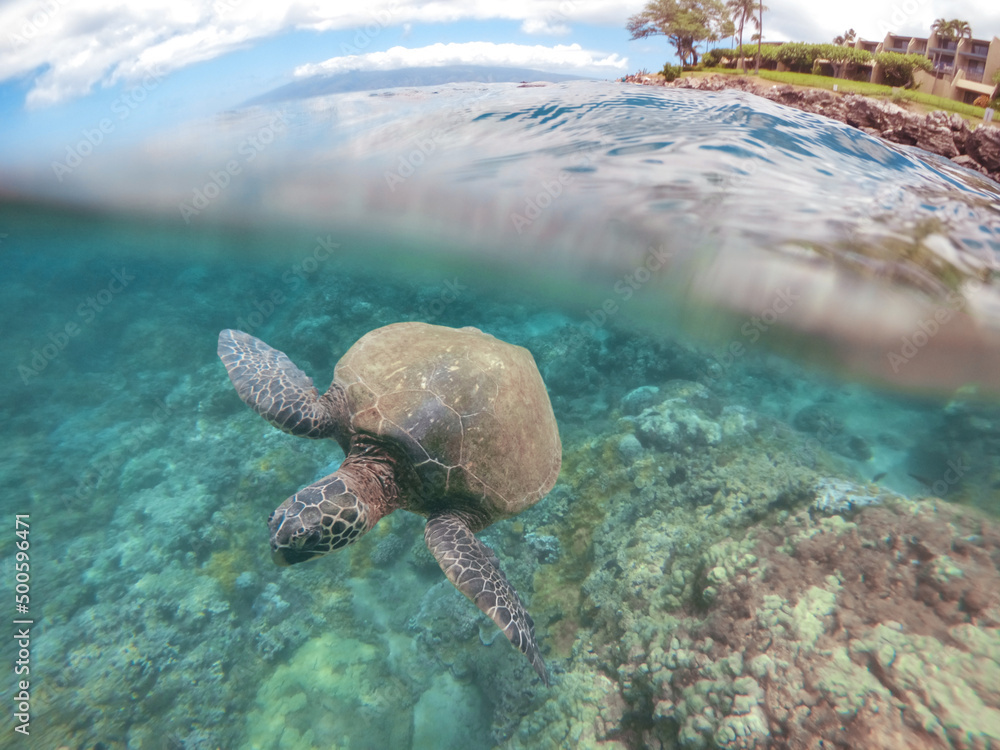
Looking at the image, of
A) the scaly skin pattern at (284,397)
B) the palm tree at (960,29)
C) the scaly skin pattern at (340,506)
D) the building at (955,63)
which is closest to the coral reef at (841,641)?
the scaly skin pattern at (340,506)

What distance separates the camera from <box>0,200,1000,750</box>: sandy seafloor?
119 inches

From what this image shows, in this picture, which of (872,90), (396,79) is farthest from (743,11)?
(396,79)

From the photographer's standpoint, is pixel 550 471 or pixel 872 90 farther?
pixel 872 90

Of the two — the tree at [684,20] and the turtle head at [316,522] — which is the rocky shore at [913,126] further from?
the turtle head at [316,522]

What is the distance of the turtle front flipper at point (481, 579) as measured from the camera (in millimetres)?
3094

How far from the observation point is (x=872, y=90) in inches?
258

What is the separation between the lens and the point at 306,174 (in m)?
11.7

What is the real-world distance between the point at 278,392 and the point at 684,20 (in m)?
9.84

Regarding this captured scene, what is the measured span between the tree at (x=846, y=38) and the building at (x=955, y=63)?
497 mm

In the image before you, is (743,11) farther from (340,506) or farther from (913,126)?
(340,506)

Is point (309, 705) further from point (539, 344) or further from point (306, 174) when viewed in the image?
point (306, 174)

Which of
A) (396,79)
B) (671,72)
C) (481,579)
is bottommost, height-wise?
(481,579)

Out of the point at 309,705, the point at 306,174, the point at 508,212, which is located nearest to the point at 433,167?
the point at 508,212

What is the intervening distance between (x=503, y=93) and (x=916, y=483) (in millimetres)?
10052
